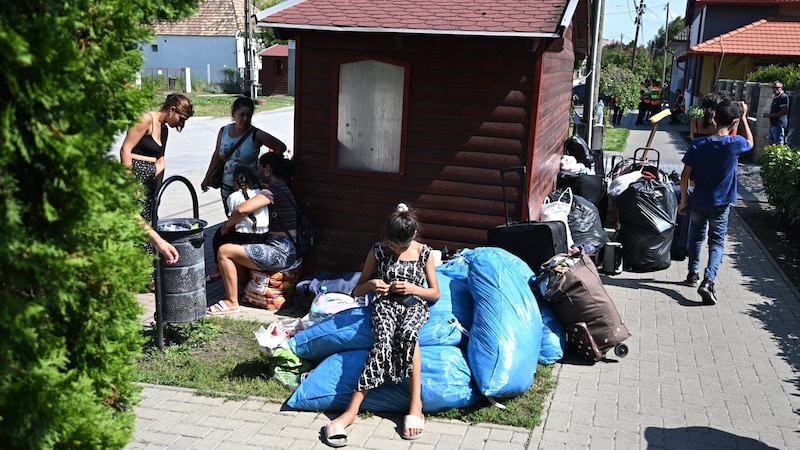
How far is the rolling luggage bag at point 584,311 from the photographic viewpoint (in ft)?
18.5

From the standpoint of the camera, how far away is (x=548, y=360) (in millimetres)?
5680

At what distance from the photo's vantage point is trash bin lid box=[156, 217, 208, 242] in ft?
18.6

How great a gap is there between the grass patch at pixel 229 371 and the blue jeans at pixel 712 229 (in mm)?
2668

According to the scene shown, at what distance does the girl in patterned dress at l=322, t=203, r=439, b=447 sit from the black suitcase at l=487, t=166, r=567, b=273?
1504mm

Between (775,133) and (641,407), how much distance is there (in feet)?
46.4

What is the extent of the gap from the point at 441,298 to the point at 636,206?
3.67 m

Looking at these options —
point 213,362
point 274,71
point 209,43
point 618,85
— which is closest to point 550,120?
point 213,362

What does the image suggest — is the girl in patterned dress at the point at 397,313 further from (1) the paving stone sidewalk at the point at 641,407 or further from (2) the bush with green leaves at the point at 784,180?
(2) the bush with green leaves at the point at 784,180

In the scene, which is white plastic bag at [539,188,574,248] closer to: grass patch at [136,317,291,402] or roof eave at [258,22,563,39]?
roof eave at [258,22,563,39]

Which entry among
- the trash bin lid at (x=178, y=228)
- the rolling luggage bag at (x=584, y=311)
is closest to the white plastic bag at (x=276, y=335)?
the trash bin lid at (x=178, y=228)

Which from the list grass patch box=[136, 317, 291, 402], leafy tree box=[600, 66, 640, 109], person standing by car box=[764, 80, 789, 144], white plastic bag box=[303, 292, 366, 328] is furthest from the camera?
leafy tree box=[600, 66, 640, 109]

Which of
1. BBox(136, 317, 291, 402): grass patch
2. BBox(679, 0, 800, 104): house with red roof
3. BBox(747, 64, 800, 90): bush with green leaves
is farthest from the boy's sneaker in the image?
BBox(679, 0, 800, 104): house with red roof

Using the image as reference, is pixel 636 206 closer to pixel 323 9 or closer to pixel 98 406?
pixel 323 9

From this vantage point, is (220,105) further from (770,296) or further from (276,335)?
(276,335)
